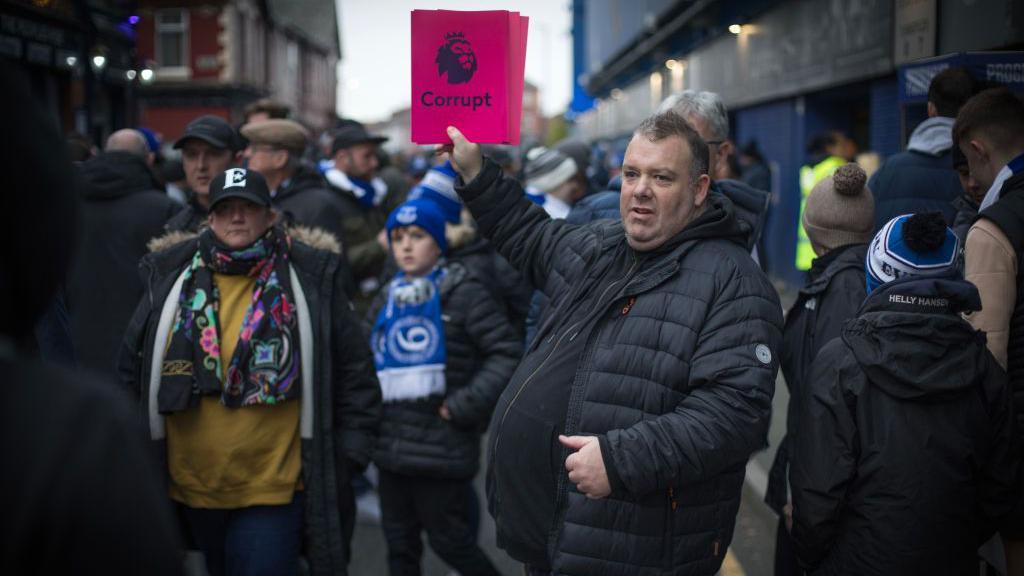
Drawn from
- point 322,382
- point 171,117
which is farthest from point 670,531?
point 171,117

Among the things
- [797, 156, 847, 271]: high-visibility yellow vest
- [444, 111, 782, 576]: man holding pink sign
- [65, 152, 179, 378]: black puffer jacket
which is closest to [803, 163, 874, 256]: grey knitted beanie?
[444, 111, 782, 576]: man holding pink sign

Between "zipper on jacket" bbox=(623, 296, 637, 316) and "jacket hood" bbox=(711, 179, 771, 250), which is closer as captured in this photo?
"zipper on jacket" bbox=(623, 296, 637, 316)

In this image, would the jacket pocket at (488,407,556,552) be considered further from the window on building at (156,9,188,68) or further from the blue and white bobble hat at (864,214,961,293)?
the window on building at (156,9,188,68)

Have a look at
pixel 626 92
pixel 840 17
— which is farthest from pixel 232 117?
pixel 840 17

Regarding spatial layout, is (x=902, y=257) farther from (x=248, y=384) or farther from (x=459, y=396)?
(x=248, y=384)

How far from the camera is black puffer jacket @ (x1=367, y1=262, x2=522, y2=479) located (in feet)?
15.2

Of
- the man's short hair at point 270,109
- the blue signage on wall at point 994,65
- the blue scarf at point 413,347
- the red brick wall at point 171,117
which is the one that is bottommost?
the blue scarf at point 413,347

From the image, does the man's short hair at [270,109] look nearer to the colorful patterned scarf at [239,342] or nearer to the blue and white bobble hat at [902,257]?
the colorful patterned scarf at [239,342]

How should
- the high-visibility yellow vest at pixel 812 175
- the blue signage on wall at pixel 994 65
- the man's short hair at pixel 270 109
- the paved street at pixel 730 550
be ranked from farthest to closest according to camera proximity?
the high-visibility yellow vest at pixel 812 175
the man's short hair at pixel 270 109
the paved street at pixel 730 550
the blue signage on wall at pixel 994 65

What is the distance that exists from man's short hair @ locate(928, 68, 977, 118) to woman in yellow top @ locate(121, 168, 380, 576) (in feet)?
9.22

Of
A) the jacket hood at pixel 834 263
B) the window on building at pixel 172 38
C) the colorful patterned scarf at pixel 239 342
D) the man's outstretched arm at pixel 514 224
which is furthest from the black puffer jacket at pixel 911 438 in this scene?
the window on building at pixel 172 38

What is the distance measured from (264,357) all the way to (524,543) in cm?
128

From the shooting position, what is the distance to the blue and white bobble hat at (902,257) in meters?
3.09

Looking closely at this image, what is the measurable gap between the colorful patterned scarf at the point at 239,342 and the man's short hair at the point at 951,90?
2997 millimetres
